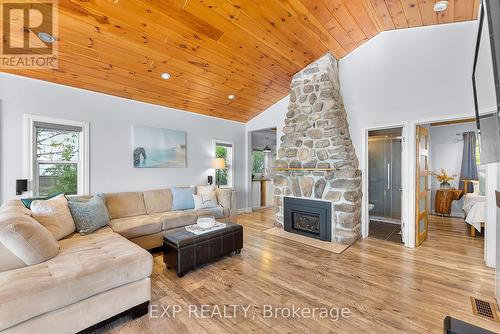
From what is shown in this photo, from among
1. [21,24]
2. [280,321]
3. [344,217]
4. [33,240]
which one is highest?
[21,24]

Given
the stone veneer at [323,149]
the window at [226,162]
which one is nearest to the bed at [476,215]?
the stone veneer at [323,149]

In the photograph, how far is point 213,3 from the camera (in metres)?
2.39

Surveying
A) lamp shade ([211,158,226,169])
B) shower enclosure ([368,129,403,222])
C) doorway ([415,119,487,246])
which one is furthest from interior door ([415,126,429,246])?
lamp shade ([211,158,226,169])

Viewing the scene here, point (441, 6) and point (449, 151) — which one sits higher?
point (441, 6)

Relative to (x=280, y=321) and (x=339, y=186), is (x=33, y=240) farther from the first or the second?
(x=339, y=186)

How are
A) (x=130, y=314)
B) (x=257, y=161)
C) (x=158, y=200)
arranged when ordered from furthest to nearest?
(x=257, y=161) → (x=158, y=200) → (x=130, y=314)

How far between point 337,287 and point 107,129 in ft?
13.3

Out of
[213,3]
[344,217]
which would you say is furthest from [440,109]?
[213,3]

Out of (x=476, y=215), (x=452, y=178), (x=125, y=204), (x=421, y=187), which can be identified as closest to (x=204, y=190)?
(x=125, y=204)

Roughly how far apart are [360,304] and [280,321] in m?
0.79

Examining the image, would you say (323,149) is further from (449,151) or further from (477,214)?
(449,151)

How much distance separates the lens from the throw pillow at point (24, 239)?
1.62m

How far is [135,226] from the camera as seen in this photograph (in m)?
2.98

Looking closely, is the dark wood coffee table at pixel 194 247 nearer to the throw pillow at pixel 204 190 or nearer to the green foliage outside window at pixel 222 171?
the throw pillow at pixel 204 190
